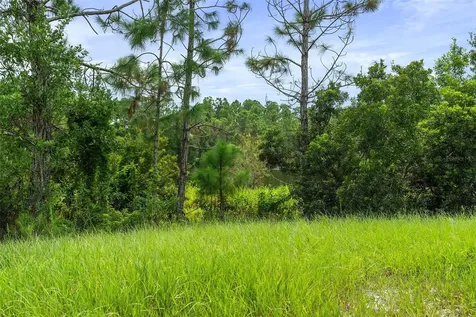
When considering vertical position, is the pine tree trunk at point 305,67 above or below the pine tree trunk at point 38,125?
above

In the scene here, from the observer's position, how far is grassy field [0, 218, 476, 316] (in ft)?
7.10

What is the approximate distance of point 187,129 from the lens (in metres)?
10.2

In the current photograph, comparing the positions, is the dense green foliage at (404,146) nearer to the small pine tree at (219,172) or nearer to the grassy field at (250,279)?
the small pine tree at (219,172)

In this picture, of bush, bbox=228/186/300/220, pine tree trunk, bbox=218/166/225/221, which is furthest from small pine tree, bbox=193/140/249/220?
bush, bbox=228/186/300/220

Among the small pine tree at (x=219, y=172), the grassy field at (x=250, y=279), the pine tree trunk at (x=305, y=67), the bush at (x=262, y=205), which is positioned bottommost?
the bush at (x=262, y=205)

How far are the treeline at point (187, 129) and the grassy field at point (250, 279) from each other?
12.0 ft

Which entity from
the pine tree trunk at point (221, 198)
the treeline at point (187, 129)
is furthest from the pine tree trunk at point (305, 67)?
the pine tree trunk at point (221, 198)

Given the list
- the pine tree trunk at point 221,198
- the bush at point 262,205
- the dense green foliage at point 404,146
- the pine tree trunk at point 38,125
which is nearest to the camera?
the pine tree trunk at point 38,125

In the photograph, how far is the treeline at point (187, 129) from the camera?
6.52m

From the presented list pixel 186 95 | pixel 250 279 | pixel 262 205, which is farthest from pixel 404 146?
pixel 250 279

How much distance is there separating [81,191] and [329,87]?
643cm

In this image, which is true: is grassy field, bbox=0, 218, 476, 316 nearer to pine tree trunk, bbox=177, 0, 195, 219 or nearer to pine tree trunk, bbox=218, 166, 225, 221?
pine tree trunk, bbox=218, 166, 225, 221

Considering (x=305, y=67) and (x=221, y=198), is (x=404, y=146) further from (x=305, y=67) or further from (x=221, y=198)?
(x=221, y=198)

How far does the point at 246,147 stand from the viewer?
62.7ft
